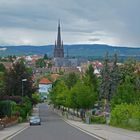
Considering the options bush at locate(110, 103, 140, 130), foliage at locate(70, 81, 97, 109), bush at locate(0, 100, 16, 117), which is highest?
bush at locate(110, 103, 140, 130)

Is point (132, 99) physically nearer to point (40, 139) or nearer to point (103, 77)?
point (103, 77)

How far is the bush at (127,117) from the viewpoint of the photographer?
1998 inches

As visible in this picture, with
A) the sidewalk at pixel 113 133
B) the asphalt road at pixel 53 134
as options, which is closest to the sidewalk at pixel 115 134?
the sidewalk at pixel 113 133

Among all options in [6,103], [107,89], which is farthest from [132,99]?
[107,89]

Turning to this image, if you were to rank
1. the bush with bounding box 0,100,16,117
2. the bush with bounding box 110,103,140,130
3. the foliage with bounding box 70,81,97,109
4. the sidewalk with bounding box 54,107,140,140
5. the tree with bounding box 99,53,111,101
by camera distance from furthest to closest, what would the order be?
the foliage with bounding box 70,81,97,109
the tree with bounding box 99,53,111,101
the bush with bounding box 0,100,16,117
the bush with bounding box 110,103,140,130
the sidewalk with bounding box 54,107,140,140

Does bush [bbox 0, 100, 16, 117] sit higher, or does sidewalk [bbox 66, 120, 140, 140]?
sidewalk [bbox 66, 120, 140, 140]

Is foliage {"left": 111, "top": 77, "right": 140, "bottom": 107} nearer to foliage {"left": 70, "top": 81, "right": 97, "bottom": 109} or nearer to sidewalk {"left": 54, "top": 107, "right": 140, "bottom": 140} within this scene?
sidewalk {"left": 54, "top": 107, "right": 140, "bottom": 140}

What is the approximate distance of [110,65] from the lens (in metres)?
98.0

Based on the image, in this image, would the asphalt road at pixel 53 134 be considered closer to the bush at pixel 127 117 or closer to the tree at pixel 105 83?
the bush at pixel 127 117

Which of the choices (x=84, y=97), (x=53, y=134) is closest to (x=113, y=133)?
(x=53, y=134)

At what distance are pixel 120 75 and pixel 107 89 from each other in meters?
4.37

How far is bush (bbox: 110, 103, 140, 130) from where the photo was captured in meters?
50.8

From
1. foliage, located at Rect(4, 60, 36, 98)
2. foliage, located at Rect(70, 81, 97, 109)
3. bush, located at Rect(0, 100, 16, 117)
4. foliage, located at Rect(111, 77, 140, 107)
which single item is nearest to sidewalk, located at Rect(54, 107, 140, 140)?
foliage, located at Rect(111, 77, 140, 107)

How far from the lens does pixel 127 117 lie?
56.4 metres
